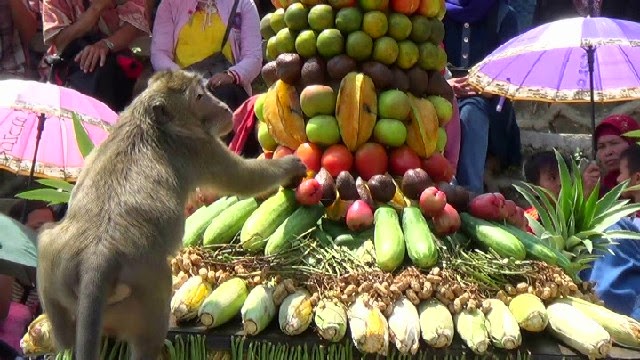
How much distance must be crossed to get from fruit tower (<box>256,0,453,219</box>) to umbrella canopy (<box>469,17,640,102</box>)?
1741mm

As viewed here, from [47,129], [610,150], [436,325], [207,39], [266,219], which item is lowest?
[610,150]

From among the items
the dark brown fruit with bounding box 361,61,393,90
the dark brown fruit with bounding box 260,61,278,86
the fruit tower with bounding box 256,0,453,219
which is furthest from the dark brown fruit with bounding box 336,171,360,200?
the dark brown fruit with bounding box 260,61,278,86

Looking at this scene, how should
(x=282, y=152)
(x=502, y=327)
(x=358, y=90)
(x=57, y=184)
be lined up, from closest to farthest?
(x=502, y=327)
(x=358, y=90)
(x=57, y=184)
(x=282, y=152)

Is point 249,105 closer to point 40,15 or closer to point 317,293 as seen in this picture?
point 317,293

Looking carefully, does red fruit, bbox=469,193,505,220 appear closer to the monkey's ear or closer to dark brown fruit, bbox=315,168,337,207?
dark brown fruit, bbox=315,168,337,207

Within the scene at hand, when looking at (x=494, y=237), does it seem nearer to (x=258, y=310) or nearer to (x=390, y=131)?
(x=390, y=131)

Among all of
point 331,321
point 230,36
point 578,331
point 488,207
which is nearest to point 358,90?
point 488,207

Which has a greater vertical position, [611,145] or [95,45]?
[95,45]

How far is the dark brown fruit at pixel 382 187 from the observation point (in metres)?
3.91

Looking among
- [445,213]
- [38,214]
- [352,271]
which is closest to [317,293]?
[352,271]

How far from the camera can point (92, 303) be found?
10.1ft

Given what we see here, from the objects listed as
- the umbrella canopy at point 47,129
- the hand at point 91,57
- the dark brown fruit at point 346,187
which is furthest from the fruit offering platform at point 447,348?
the hand at point 91,57

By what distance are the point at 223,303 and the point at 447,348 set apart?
2.75 feet

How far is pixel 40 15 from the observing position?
24.2 feet
